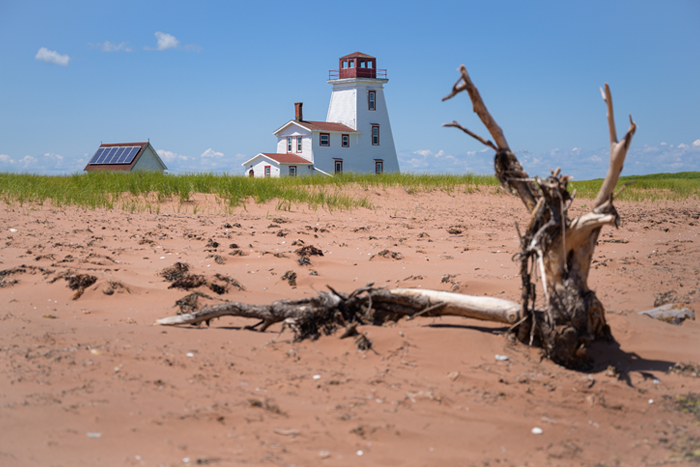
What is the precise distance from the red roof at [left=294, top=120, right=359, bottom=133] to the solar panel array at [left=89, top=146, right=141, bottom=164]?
12.7 m

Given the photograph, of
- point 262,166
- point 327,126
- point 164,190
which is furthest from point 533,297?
point 262,166

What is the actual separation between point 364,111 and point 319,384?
3821 cm

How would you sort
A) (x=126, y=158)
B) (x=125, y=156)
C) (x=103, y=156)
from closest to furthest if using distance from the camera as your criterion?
(x=126, y=158)
(x=125, y=156)
(x=103, y=156)

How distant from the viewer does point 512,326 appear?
3605 mm

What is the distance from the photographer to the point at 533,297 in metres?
3.43

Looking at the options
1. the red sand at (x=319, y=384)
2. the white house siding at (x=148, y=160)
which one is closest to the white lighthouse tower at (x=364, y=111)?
the white house siding at (x=148, y=160)

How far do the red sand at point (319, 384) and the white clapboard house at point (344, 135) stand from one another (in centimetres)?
3279

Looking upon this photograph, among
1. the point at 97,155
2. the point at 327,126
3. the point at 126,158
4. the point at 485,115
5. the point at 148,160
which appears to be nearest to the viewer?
the point at 485,115

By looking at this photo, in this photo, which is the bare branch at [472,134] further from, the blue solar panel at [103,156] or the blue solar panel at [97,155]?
the blue solar panel at [97,155]

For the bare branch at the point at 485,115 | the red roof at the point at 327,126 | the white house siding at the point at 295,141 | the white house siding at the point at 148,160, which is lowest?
the bare branch at the point at 485,115

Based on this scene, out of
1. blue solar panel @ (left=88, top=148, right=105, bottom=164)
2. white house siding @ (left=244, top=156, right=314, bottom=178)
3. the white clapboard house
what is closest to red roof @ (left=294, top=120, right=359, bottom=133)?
the white clapboard house

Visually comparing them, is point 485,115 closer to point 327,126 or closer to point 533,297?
point 533,297

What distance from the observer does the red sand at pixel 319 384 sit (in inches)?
90.6

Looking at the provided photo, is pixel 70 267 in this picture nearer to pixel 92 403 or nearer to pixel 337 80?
pixel 92 403
